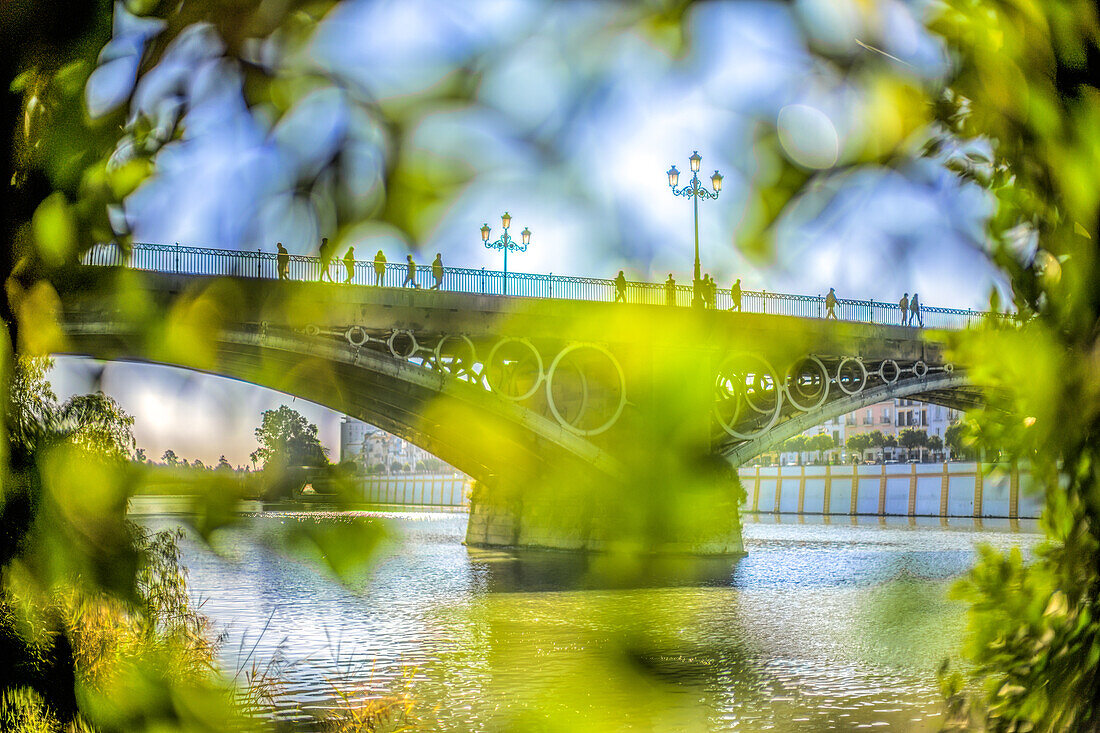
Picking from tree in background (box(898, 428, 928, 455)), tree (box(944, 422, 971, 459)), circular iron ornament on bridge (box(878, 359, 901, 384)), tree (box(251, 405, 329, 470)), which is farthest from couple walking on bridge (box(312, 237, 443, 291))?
tree in background (box(898, 428, 928, 455))

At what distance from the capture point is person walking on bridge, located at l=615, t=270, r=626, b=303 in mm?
1073

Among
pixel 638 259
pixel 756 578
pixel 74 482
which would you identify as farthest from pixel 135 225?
pixel 756 578

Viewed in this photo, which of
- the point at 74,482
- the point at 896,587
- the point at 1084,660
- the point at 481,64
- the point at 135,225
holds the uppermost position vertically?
the point at 481,64

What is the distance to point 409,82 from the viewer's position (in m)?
1.04

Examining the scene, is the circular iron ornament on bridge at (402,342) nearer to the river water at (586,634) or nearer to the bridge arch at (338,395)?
the river water at (586,634)

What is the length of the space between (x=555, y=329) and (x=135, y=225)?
54cm

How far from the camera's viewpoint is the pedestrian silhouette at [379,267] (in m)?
1.13

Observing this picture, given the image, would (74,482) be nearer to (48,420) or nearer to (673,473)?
(48,420)

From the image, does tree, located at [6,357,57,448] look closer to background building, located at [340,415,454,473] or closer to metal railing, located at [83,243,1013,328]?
metal railing, located at [83,243,1013,328]

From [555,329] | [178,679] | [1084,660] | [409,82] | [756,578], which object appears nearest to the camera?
[409,82]

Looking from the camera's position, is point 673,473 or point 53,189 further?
point 53,189

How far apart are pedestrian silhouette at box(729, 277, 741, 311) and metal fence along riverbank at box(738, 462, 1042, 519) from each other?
41.3m

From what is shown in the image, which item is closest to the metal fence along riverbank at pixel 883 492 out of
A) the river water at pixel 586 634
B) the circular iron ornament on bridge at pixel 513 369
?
the river water at pixel 586 634

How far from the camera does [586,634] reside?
3.54 ft
